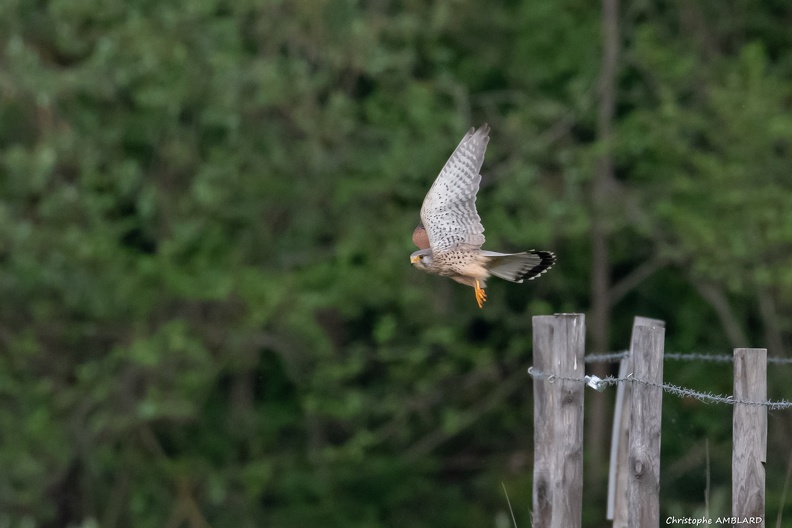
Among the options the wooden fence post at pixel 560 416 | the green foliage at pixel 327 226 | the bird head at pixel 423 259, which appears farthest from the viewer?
the green foliage at pixel 327 226

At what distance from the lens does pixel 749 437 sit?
13.8 feet

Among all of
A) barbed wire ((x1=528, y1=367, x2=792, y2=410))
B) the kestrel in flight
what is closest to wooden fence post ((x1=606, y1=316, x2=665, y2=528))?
the kestrel in flight

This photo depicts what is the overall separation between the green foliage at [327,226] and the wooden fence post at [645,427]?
6.91 m

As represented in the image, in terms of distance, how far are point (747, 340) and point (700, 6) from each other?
3.14 meters

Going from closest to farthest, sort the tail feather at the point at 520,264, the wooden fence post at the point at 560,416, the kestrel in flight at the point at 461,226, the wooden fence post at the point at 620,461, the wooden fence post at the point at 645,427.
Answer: the wooden fence post at the point at 645,427
the wooden fence post at the point at 560,416
the wooden fence post at the point at 620,461
the tail feather at the point at 520,264
the kestrel in flight at the point at 461,226

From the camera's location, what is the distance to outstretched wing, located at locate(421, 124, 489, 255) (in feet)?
19.1

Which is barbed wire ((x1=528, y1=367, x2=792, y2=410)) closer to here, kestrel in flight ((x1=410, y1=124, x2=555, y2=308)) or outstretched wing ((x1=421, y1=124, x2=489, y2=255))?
kestrel in flight ((x1=410, y1=124, x2=555, y2=308))

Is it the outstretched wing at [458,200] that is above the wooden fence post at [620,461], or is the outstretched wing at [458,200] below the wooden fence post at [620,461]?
above

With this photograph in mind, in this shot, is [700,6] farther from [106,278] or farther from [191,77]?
[106,278]

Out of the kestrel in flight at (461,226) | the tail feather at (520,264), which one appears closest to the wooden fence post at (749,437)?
the tail feather at (520,264)

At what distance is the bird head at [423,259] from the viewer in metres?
6.11

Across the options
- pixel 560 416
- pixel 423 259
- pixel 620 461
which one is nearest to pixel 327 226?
pixel 423 259

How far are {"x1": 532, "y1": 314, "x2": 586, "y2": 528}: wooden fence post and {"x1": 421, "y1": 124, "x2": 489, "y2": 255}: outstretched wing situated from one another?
1.40m

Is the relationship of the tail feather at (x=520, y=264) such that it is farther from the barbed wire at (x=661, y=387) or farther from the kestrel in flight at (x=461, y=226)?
the barbed wire at (x=661, y=387)
